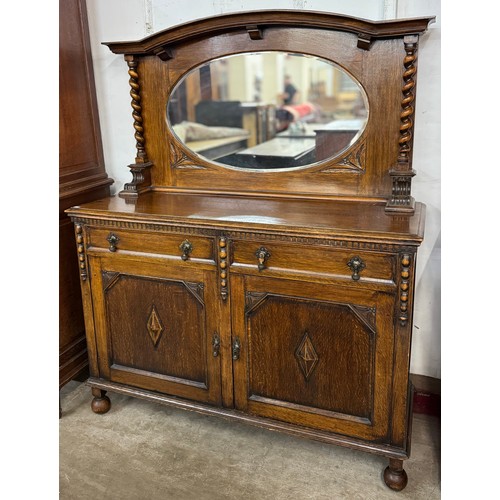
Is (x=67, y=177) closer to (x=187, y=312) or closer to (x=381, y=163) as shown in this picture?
(x=187, y=312)

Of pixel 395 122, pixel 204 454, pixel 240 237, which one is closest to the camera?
pixel 240 237

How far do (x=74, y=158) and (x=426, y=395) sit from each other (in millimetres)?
2070

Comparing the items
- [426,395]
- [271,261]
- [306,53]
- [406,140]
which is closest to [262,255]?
[271,261]

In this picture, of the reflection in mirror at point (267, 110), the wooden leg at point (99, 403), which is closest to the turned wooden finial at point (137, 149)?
the reflection in mirror at point (267, 110)

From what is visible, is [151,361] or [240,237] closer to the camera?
[240,237]

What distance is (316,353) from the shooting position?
6.56 feet

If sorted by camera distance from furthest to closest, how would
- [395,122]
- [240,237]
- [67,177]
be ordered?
[67,177]
[395,122]
[240,237]

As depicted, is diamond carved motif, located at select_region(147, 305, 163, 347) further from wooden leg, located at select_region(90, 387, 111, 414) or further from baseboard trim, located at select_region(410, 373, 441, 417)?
baseboard trim, located at select_region(410, 373, 441, 417)

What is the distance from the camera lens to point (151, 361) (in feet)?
7.63

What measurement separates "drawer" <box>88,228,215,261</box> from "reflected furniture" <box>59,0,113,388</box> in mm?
391

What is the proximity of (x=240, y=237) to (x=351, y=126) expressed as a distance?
689 mm

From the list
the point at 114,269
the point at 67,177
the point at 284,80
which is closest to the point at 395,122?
the point at 284,80

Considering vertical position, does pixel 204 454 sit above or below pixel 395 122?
below

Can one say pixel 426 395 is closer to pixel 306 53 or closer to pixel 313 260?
pixel 313 260
